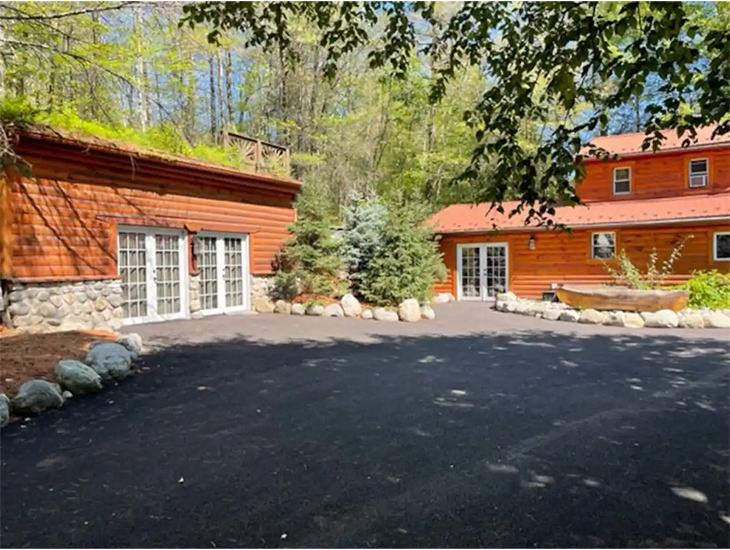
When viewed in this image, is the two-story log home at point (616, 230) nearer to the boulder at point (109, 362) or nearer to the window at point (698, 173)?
the window at point (698, 173)

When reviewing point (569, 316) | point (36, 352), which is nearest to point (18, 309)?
point (36, 352)

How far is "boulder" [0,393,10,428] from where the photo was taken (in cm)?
391

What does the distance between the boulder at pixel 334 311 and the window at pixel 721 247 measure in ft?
34.7

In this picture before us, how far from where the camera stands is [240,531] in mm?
2332

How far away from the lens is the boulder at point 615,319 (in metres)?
10.1

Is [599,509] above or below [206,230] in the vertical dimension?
below

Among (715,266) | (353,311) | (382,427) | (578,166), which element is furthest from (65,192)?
(715,266)

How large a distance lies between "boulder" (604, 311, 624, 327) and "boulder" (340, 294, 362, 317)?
5380mm

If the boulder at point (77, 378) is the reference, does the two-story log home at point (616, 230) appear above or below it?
above

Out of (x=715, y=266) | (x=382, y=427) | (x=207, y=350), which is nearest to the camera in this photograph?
(x=382, y=427)

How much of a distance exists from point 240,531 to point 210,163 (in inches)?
388

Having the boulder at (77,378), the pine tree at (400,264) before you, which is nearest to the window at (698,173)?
the pine tree at (400,264)

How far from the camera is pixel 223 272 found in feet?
38.3

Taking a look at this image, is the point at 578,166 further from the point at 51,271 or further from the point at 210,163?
the point at 210,163
